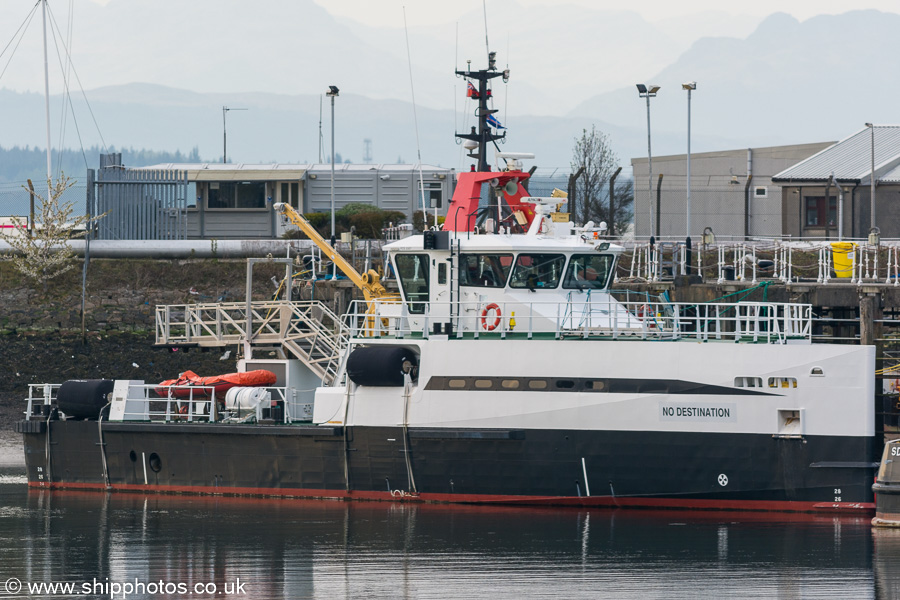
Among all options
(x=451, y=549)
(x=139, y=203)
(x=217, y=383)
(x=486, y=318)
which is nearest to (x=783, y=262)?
(x=486, y=318)

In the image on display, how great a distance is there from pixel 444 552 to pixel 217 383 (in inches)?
297

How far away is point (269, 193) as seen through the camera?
Answer: 150 ft

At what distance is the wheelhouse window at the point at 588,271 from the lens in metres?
21.9

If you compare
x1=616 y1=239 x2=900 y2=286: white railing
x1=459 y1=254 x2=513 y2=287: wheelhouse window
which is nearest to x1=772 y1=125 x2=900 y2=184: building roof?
x1=616 y1=239 x2=900 y2=286: white railing

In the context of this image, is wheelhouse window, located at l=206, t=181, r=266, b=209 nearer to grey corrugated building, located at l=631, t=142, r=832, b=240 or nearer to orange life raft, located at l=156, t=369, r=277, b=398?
grey corrugated building, located at l=631, t=142, r=832, b=240

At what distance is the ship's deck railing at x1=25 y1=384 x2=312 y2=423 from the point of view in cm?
2312

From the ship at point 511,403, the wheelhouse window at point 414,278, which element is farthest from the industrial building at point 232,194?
the wheelhouse window at point 414,278

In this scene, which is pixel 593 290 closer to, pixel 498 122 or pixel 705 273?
pixel 498 122

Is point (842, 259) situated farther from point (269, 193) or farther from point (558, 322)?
point (269, 193)

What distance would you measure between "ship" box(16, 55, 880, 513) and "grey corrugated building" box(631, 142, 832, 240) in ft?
62.3

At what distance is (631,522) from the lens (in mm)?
19656

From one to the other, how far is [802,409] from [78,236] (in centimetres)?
2789

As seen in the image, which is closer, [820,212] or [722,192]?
[820,212]

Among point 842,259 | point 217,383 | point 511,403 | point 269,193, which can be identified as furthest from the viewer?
point 269,193
